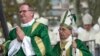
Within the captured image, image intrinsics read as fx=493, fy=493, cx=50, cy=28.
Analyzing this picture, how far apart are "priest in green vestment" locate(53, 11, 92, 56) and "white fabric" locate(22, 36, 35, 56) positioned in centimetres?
51

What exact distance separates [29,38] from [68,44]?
0.65 meters

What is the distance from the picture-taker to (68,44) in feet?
20.1

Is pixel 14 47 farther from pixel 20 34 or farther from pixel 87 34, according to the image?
pixel 87 34

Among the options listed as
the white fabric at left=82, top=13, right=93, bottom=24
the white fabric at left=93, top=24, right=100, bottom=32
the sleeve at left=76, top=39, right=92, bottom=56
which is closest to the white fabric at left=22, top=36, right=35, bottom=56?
the sleeve at left=76, top=39, right=92, bottom=56

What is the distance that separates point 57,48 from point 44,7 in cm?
314

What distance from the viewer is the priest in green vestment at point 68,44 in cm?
607

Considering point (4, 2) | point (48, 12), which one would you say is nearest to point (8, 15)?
point (4, 2)

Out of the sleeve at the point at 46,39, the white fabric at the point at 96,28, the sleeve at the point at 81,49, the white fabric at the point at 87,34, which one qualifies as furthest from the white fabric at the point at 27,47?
the white fabric at the point at 96,28

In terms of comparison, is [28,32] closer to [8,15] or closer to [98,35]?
[98,35]

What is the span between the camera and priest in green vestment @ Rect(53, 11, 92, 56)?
6070 mm

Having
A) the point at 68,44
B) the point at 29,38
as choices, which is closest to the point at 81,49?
the point at 68,44

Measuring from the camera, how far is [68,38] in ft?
19.9

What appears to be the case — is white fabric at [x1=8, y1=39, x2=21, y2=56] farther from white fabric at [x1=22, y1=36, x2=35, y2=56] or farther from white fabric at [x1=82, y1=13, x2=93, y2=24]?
white fabric at [x1=82, y1=13, x2=93, y2=24]

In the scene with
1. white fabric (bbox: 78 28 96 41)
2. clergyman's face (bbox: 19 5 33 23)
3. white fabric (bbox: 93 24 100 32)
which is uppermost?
clergyman's face (bbox: 19 5 33 23)
